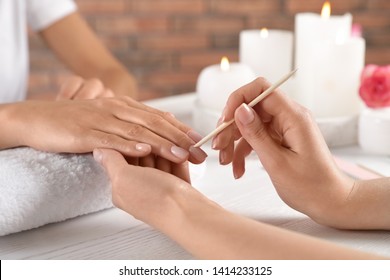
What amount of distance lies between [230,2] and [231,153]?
1.89m

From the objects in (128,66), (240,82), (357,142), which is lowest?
(128,66)

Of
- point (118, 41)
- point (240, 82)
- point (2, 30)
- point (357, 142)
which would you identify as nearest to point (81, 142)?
point (240, 82)

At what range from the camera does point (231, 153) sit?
32.5 inches

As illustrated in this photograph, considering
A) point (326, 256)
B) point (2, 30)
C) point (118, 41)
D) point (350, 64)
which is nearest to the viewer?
point (326, 256)

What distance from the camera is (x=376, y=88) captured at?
3.37ft

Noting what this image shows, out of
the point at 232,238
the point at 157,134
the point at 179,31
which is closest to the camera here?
the point at 232,238

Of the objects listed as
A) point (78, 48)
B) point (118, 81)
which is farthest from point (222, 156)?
point (78, 48)

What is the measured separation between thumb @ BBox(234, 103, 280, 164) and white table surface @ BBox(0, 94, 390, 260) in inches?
3.4

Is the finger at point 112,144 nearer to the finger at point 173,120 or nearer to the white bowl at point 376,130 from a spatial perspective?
the finger at point 173,120

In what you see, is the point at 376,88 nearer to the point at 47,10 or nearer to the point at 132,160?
the point at 132,160

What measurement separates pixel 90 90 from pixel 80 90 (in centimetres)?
2

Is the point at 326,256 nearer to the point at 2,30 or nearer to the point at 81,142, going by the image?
A: the point at 81,142

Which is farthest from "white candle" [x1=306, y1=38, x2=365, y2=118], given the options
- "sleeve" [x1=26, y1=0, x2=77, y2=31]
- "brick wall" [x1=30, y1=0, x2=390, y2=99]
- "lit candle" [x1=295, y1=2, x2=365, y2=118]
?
"brick wall" [x1=30, y1=0, x2=390, y2=99]

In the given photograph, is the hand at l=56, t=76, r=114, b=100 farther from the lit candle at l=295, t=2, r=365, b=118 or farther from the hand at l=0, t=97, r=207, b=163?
the lit candle at l=295, t=2, r=365, b=118
